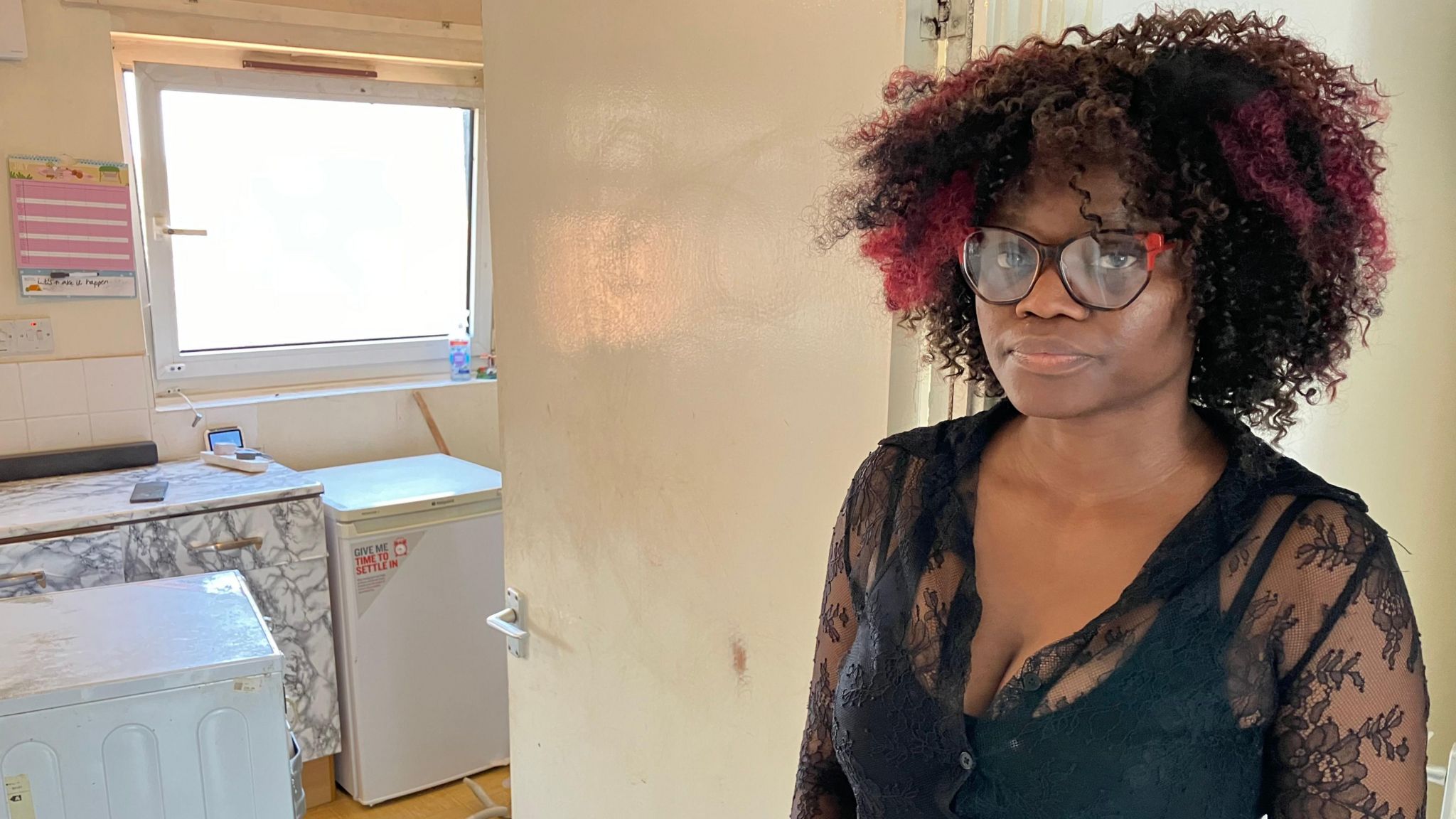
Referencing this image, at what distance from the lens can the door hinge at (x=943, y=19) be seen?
1028 millimetres

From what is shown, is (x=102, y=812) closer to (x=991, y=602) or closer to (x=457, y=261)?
(x=991, y=602)

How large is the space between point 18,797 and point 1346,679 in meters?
1.46

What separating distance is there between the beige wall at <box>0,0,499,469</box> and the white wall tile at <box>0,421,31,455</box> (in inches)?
6.5

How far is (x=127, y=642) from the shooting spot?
4.91 ft

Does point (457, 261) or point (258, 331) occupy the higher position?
point (457, 261)

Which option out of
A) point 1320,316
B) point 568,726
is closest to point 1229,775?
point 1320,316

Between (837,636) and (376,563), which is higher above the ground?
(837,636)

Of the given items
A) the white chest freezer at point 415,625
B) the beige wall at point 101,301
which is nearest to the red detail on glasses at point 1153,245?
the white chest freezer at point 415,625

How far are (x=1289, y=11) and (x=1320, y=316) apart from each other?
1.84 ft

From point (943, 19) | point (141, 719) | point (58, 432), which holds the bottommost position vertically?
point (141, 719)

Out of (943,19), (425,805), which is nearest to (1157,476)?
(943,19)

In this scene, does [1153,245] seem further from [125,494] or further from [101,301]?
[101,301]

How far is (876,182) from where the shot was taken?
90 centimetres

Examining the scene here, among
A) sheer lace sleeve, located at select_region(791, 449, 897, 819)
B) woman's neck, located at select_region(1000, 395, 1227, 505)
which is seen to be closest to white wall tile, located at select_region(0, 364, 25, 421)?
sheer lace sleeve, located at select_region(791, 449, 897, 819)
